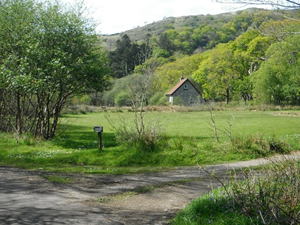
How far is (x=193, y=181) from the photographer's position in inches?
372

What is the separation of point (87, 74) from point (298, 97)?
174 ft

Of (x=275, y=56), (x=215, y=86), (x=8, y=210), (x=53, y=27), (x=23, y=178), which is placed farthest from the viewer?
(x=215, y=86)

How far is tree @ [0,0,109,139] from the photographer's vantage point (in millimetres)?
16828

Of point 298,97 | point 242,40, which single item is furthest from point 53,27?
point 242,40

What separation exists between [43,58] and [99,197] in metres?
11.0

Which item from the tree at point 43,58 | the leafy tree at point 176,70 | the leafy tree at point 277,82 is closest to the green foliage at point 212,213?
the tree at point 43,58

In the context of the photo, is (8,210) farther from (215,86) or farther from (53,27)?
(215,86)

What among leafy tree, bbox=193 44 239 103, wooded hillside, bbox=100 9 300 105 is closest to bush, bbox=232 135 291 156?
wooded hillside, bbox=100 9 300 105

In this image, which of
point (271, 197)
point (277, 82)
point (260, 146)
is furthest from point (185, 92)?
point (271, 197)

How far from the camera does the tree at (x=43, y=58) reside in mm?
16828

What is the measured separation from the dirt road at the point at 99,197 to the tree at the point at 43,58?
22.3 ft

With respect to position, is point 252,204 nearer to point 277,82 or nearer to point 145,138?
point 145,138

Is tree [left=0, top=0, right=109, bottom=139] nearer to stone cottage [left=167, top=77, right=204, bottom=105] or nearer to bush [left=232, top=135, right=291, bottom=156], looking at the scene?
bush [left=232, top=135, right=291, bottom=156]

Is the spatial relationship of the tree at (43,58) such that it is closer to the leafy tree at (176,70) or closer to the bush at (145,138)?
the bush at (145,138)
